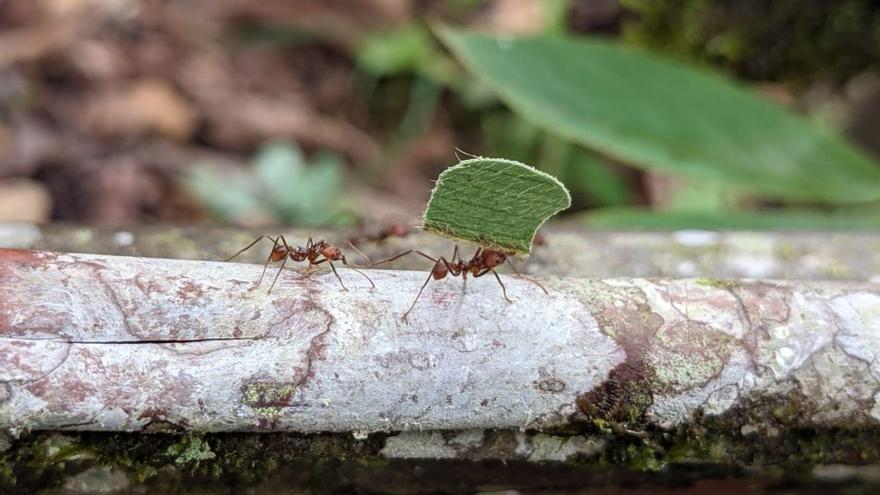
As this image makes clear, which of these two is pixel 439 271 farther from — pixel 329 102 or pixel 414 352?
pixel 329 102

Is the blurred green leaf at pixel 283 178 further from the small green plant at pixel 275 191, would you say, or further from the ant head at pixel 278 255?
the ant head at pixel 278 255

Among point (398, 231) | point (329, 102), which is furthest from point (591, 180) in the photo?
point (398, 231)

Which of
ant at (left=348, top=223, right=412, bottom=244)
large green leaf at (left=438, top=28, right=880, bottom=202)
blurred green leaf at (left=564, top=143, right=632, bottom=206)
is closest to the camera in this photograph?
ant at (left=348, top=223, right=412, bottom=244)

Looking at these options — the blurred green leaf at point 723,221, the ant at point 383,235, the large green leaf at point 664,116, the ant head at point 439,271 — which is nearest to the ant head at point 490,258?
the ant head at point 439,271

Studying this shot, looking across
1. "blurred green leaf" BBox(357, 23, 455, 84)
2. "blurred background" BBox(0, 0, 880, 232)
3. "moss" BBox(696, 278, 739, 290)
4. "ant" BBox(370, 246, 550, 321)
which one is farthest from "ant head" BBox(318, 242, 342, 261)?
"blurred green leaf" BBox(357, 23, 455, 84)

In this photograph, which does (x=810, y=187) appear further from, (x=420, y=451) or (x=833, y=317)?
(x=420, y=451)

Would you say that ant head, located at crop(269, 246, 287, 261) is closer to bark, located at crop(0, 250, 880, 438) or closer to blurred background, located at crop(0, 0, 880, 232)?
bark, located at crop(0, 250, 880, 438)
